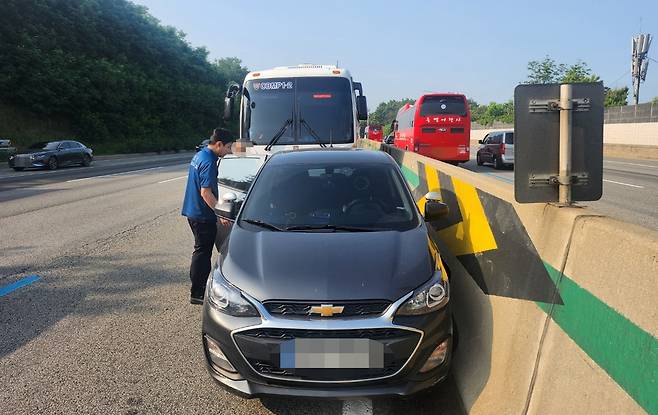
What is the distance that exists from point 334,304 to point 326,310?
6 cm

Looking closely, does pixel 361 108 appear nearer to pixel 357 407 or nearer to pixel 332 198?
pixel 332 198

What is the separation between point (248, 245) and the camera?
3.70 metres

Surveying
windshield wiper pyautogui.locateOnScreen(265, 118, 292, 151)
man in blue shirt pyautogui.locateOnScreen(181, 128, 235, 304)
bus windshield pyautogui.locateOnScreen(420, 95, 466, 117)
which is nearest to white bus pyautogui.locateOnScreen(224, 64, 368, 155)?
windshield wiper pyautogui.locateOnScreen(265, 118, 292, 151)

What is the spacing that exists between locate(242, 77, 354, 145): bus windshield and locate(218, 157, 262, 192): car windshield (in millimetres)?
3008

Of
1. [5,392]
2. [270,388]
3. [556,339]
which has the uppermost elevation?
[556,339]

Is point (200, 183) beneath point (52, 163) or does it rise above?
beneath

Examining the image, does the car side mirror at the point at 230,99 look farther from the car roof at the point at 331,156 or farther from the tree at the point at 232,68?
the tree at the point at 232,68

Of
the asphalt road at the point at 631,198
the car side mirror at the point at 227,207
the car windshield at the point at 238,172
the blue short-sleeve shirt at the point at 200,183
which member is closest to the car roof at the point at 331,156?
the car side mirror at the point at 227,207

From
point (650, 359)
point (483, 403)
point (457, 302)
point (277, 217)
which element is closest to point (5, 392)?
point (277, 217)

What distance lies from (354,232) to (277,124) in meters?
7.04

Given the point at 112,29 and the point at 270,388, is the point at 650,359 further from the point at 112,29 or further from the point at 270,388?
the point at 112,29

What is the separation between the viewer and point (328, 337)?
295 centimetres

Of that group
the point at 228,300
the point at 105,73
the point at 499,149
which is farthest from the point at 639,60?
the point at 228,300

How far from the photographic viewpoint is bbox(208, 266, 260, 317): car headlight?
311cm
